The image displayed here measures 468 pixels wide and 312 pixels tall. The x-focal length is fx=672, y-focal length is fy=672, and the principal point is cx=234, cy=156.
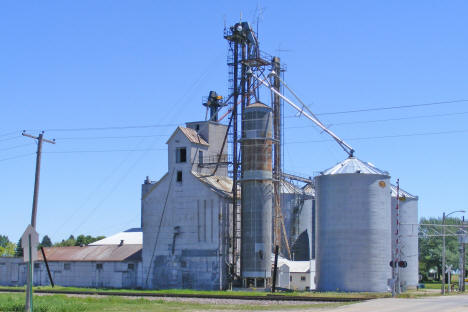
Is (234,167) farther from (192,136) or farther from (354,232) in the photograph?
(354,232)

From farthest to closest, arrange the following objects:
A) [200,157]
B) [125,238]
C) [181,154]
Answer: [125,238] → [200,157] → [181,154]

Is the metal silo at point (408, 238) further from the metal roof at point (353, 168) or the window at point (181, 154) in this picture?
the window at point (181, 154)

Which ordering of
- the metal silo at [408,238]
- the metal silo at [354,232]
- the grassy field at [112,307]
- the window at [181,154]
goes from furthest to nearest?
the metal silo at [408,238] → the window at [181,154] → the metal silo at [354,232] → the grassy field at [112,307]

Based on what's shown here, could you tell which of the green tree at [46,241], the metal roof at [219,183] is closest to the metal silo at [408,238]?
the metal roof at [219,183]

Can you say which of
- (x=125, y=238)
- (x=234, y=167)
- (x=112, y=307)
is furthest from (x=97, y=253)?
(x=112, y=307)

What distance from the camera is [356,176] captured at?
57906mm

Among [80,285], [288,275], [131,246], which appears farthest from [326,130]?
[80,285]

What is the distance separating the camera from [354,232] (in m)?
56.8

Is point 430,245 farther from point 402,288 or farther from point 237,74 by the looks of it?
point 237,74

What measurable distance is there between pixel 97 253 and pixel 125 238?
653 cm

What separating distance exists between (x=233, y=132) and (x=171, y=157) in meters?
6.45

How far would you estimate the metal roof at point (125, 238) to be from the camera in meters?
73.6

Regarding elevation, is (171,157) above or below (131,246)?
above

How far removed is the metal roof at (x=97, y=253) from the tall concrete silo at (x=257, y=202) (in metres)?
12.6
